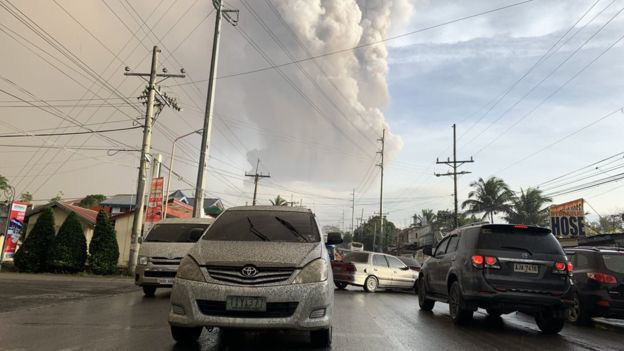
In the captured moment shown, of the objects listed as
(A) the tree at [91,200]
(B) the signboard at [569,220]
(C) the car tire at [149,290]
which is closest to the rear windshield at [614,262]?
(C) the car tire at [149,290]

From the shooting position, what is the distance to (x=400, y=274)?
17.5 metres

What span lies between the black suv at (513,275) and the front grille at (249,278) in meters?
4.16

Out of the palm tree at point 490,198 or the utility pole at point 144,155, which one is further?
the palm tree at point 490,198

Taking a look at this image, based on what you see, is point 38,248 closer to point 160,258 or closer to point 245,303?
point 160,258

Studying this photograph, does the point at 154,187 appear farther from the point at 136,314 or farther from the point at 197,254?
the point at 197,254

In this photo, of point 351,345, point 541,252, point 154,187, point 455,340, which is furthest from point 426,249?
point 154,187

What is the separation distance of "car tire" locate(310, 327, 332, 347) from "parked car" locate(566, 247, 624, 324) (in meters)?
6.03

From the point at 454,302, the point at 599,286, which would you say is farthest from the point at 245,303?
the point at 599,286

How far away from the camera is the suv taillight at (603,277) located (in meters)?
9.05

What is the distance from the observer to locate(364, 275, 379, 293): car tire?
55.6ft

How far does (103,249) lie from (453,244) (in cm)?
1618

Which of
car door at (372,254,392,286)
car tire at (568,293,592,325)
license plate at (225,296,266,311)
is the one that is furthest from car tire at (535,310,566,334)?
car door at (372,254,392,286)

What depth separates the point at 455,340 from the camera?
21.9 ft

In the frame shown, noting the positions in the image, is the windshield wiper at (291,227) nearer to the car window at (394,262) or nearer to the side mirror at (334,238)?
the side mirror at (334,238)
